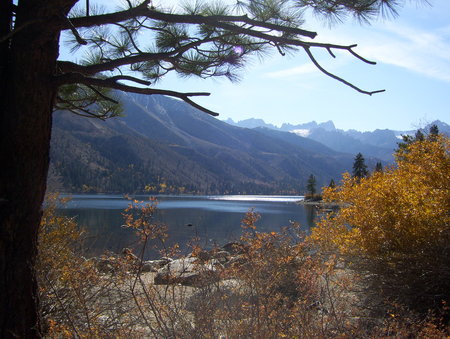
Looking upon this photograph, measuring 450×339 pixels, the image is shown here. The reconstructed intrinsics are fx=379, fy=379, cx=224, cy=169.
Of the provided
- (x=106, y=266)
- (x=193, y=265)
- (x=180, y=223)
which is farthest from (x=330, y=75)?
(x=180, y=223)

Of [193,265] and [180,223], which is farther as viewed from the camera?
A: [180,223]

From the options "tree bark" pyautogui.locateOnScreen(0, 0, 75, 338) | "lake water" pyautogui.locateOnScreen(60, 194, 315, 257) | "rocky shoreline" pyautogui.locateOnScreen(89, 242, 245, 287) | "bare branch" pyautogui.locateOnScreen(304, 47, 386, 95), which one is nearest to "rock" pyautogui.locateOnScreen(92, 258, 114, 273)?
"rocky shoreline" pyautogui.locateOnScreen(89, 242, 245, 287)

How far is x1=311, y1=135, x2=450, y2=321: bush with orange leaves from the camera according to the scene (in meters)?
4.50

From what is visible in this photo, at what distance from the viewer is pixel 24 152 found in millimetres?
2330

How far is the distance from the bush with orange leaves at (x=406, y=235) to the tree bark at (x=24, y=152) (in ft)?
12.0

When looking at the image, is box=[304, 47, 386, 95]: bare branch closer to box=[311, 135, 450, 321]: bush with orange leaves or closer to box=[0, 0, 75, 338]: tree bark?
box=[0, 0, 75, 338]: tree bark

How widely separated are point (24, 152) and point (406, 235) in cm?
448

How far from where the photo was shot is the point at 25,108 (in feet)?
7.74

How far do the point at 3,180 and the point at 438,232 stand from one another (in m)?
4.67

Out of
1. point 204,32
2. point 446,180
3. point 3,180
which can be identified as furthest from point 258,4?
point 446,180

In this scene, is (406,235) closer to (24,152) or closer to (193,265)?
(193,265)

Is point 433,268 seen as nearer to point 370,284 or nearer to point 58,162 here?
point 370,284

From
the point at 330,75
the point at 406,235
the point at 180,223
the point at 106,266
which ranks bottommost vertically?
the point at 180,223

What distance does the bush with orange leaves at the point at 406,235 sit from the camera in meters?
4.50
